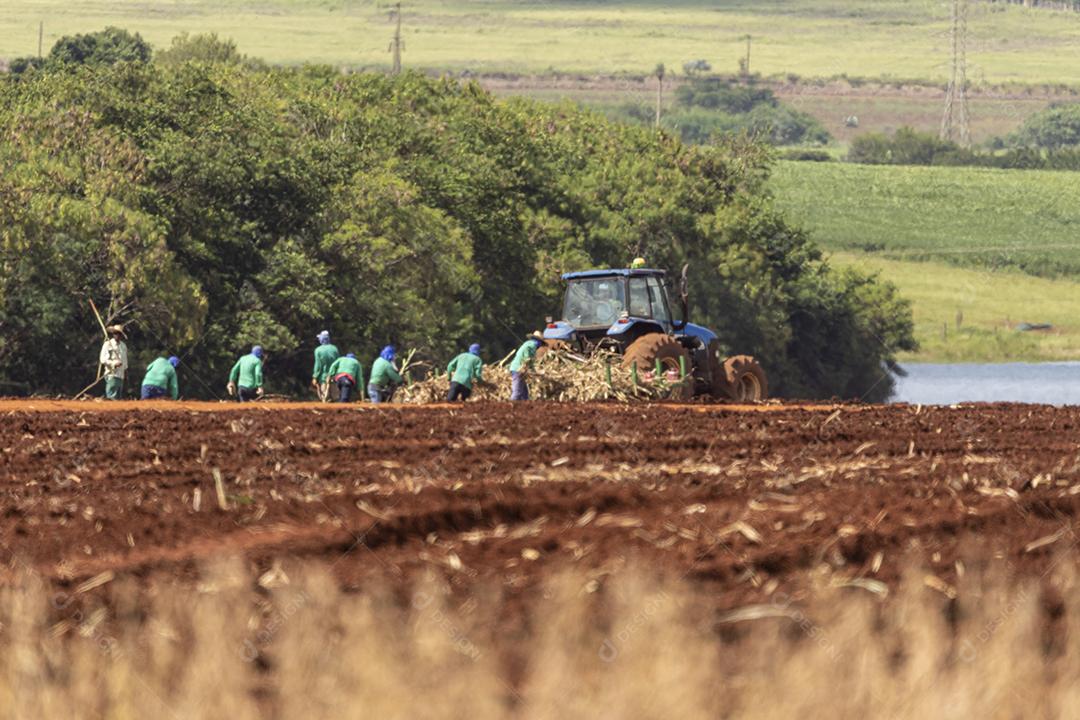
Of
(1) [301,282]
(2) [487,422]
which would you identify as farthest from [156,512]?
(1) [301,282]

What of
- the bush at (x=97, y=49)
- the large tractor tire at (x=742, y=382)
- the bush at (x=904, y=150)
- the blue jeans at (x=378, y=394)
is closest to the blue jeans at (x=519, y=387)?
the blue jeans at (x=378, y=394)

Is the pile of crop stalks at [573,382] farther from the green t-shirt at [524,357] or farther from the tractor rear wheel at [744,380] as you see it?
the tractor rear wheel at [744,380]

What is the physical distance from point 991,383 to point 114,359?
64232mm

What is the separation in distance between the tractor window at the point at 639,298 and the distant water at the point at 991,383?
43.0 metres

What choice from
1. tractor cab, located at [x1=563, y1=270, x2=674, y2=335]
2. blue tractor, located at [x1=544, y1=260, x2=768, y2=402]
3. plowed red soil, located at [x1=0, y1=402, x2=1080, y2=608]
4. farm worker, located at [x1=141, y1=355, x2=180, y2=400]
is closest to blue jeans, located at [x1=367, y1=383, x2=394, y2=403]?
blue tractor, located at [x1=544, y1=260, x2=768, y2=402]

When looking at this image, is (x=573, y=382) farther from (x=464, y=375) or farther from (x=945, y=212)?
(x=945, y=212)

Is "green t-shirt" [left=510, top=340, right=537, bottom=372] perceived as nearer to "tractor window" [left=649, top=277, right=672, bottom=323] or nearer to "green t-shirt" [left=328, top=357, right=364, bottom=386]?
"tractor window" [left=649, top=277, right=672, bottom=323]

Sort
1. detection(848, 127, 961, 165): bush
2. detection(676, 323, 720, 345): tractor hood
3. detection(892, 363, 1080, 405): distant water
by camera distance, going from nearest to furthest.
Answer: detection(676, 323, 720, 345): tractor hood, detection(892, 363, 1080, 405): distant water, detection(848, 127, 961, 165): bush

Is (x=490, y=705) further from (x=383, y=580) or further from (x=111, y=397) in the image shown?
(x=111, y=397)

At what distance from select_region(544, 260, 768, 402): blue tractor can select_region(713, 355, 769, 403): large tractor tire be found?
17mm

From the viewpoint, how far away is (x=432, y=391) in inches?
1352

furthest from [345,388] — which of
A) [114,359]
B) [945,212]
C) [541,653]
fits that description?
[945,212]

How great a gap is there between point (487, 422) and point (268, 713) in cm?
1705

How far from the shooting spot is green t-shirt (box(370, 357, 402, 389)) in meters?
32.8
